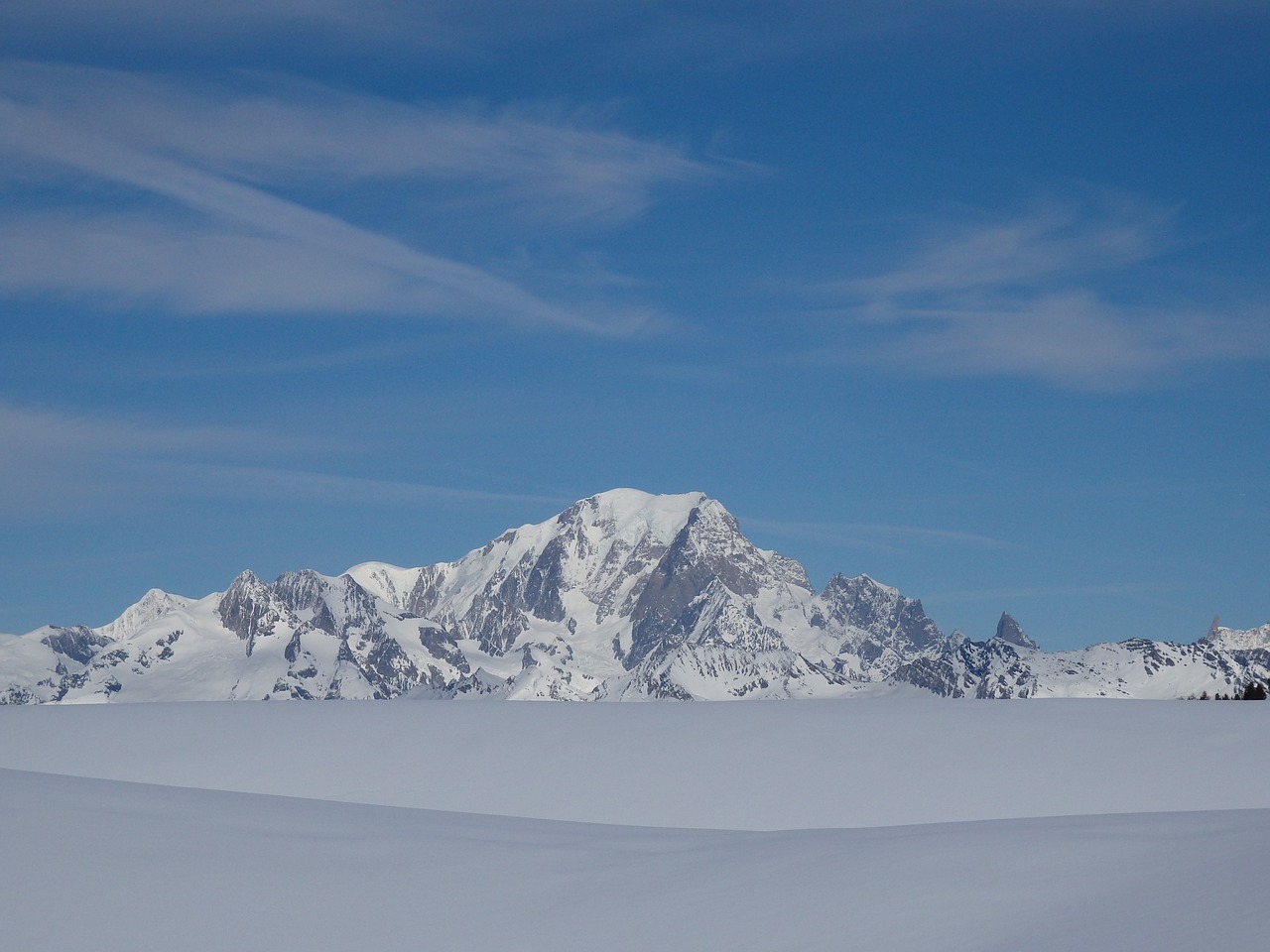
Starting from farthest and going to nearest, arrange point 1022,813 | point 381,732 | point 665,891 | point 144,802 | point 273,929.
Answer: point 381,732, point 1022,813, point 144,802, point 665,891, point 273,929

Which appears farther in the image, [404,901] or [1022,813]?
[1022,813]

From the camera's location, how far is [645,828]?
1573 cm

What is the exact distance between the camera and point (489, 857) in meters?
12.9

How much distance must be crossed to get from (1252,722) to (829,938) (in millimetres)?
13043

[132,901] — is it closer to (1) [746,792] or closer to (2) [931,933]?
(2) [931,933]

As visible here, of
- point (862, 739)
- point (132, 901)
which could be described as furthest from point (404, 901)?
point (862, 739)

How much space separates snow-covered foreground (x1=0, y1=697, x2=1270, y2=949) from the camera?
10625mm

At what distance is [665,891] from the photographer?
11.7m

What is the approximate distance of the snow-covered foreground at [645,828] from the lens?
10625 millimetres

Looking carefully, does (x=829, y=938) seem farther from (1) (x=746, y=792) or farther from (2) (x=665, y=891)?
(1) (x=746, y=792)

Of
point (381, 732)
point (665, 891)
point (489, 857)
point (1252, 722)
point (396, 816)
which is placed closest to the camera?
point (665, 891)

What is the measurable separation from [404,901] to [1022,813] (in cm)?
934

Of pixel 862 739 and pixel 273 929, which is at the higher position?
pixel 862 739

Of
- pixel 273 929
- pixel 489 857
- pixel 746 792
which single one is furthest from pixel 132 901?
pixel 746 792
